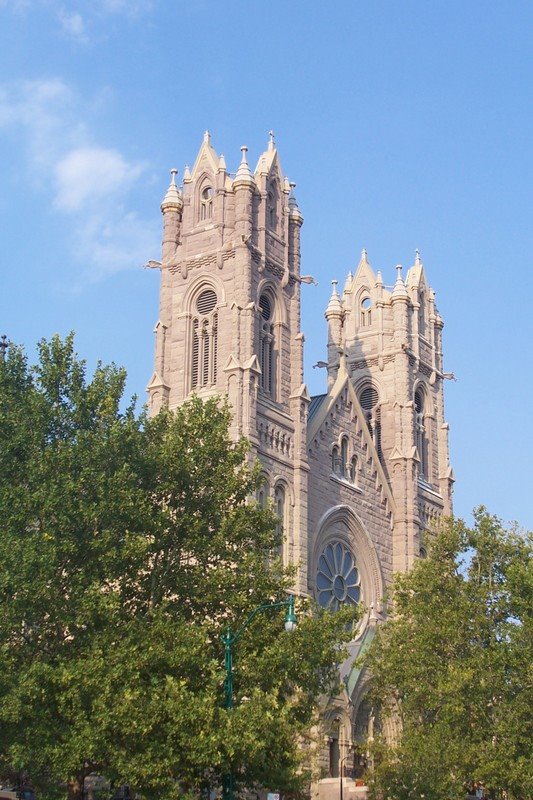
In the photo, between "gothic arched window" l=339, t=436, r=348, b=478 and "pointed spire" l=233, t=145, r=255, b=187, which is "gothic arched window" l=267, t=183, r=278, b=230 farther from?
"gothic arched window" l=339, t=436, r=348, b=478

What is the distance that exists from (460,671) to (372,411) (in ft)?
82.6

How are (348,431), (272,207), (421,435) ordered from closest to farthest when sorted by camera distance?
(272,207) < (348,431) < (421,435)

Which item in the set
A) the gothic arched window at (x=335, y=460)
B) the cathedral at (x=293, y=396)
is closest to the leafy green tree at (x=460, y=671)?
the cathedral at (x=293, y=396)

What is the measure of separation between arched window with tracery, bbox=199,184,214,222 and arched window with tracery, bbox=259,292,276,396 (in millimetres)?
4854

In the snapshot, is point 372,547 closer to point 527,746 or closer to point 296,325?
point 296,325

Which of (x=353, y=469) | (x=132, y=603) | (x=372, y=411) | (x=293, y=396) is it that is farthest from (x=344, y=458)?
(x=132, y=603)

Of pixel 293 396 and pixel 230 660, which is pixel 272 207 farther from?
pixel 230 660

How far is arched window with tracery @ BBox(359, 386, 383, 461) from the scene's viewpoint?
65162mm

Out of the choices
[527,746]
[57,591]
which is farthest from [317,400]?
[57,591]

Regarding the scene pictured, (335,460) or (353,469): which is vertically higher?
(335,460)

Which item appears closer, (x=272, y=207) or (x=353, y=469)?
(x=272, y=207)

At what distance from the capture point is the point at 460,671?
42594mm

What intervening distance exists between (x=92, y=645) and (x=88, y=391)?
810cm

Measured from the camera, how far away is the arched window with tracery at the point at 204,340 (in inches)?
2117
